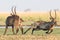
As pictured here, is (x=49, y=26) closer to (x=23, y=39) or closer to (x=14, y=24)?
(x=14, y=24)

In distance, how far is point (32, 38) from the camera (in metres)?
18.2

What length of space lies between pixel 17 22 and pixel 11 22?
424 mm

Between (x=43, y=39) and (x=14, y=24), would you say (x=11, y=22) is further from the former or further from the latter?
(x=43, y=39)

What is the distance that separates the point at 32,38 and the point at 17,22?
424cm

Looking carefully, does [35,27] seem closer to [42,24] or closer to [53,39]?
[42,24]

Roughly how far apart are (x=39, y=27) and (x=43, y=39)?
5542 mm

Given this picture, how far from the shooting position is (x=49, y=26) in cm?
2292

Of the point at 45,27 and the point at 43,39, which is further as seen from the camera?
the point at 45,27

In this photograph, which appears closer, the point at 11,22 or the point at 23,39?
the point at 23,39

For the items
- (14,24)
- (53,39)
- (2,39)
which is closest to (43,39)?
(53,39)

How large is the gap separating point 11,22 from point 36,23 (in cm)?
206

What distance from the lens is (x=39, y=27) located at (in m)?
23.2

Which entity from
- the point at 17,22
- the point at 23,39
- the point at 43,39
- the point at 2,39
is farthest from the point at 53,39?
the point at 17,22

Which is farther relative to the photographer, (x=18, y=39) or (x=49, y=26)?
(x=49, y=26)
